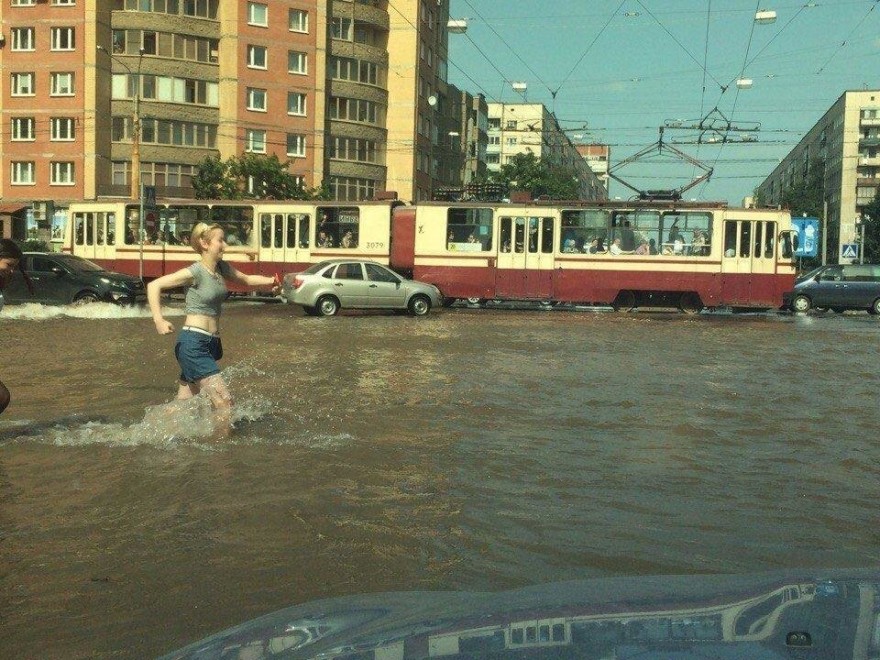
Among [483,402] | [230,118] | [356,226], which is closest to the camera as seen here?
[483,402]

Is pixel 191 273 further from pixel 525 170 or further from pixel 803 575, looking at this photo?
pixel 525 170

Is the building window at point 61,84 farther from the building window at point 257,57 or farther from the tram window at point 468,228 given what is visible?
the tram window at point 468,228

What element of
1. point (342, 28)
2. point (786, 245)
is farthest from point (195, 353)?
point (342, 28)

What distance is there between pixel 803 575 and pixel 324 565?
287 centimetres

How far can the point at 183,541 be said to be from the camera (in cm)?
575

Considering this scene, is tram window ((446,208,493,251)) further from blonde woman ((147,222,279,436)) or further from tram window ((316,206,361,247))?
blonde woman ((147,222,279,436))

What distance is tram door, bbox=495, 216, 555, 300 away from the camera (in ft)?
107

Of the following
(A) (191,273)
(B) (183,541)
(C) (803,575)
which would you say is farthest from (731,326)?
(C) (803,575)

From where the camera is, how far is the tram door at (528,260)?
107ft

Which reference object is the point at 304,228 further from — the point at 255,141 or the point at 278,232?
the point at 255,141

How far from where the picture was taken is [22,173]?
2363 inches

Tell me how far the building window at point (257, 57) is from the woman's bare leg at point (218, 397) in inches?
2250

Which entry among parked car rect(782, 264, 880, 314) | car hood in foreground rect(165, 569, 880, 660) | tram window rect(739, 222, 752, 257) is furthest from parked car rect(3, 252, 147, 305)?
car hood in foreground rect(165, 569, 880, 660)

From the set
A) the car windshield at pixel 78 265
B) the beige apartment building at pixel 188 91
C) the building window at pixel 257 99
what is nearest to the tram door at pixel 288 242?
the car windshield at pixel 78 265
